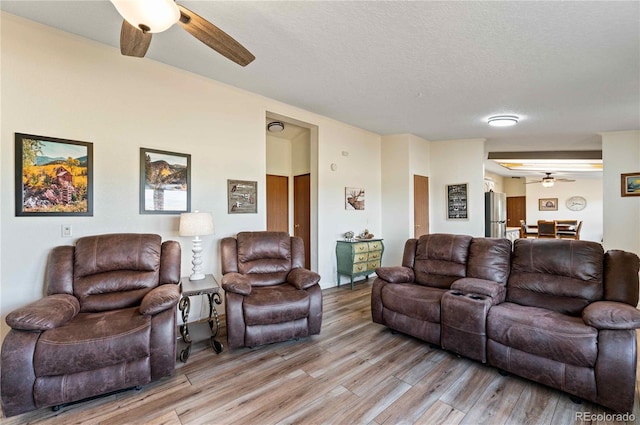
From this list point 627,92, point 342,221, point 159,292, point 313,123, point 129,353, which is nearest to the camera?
point 129,353

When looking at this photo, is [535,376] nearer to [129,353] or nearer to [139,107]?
[129,353]

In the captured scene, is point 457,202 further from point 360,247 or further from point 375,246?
point 360,247

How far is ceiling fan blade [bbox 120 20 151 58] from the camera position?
6.42 feet

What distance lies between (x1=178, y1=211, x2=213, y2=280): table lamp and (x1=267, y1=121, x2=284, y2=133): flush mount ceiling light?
2442 millimetres

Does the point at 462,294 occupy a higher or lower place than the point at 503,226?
lower

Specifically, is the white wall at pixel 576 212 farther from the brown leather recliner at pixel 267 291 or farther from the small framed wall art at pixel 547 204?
the brown leather recliner at pixel 267 291

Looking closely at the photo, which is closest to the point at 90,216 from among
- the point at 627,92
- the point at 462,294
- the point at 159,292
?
the point at 159,292

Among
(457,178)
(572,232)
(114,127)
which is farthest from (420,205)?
(572,232)

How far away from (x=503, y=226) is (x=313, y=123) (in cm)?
518

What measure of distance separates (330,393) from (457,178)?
5.21 meters

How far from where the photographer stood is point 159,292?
7.51 feet

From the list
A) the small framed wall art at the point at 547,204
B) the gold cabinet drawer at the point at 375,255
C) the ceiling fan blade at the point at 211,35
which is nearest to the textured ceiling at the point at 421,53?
the ceiling fan blade at the point at 211,35

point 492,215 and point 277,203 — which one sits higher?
point 277,203

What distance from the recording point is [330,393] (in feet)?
6.88
